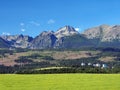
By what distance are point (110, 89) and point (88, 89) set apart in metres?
4.07

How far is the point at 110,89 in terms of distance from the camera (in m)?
68.2

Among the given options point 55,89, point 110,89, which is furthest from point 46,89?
point 110,89

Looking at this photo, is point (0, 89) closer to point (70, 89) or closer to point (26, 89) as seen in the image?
point (26, 89)

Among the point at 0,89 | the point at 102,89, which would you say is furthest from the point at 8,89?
the point at 102,89

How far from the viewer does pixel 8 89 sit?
69.3 m

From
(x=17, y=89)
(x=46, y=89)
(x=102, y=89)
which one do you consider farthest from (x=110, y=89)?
(x=17, y=89)

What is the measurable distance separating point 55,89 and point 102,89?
28.9ft

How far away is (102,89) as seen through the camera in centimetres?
6838

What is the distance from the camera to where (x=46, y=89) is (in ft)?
Result: 226

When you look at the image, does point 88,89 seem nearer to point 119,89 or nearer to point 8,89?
point 119,89

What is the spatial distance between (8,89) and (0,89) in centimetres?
150

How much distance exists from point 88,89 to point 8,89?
15045mm

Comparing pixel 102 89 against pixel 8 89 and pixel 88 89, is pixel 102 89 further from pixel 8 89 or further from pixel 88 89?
pixel 8 89

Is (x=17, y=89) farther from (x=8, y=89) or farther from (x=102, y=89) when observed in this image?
(x=102, y=89)
